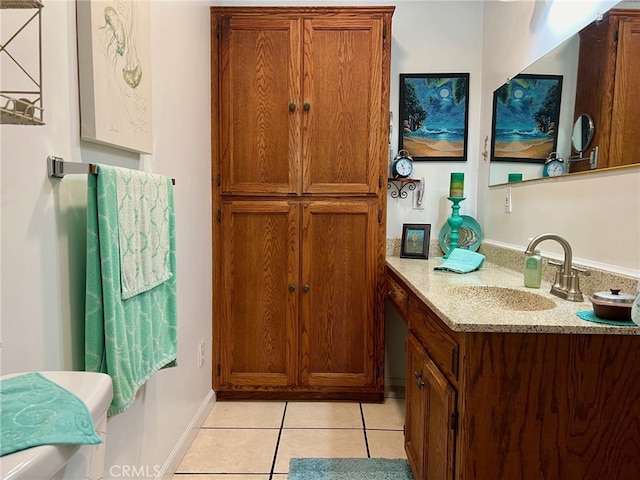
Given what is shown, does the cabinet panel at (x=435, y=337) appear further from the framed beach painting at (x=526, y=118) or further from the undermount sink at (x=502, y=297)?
the framed beach painting at (x=526, y=118)

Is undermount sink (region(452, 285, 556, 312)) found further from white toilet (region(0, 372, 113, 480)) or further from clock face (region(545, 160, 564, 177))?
white toilet (region(0, 372, 113, 480))

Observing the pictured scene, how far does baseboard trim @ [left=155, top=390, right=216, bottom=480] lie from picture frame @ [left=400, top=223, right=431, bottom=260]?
1432 millimetres

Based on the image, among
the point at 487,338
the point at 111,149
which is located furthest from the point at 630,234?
the point at 111,149

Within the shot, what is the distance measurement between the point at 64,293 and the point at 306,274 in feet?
4.78

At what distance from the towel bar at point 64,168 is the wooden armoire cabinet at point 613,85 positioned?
1601mm

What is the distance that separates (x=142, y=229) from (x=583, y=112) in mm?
1652

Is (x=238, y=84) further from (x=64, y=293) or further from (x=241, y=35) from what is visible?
(x=64, y=293)

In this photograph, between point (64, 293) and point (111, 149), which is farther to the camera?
point (111, 149)

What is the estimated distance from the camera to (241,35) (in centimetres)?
229

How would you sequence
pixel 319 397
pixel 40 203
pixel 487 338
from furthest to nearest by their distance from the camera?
pixel 319 397 → pixel 487 338 → pixel 40 203

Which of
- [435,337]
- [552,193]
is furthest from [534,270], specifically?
[435,337]

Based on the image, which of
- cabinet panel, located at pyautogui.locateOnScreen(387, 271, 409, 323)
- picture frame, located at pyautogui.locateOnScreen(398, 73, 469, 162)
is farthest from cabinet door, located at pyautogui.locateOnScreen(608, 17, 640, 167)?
picture frame, located at pyautogui.locateOnScreen(398, 73, 469, 162)

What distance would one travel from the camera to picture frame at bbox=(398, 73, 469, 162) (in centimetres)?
257

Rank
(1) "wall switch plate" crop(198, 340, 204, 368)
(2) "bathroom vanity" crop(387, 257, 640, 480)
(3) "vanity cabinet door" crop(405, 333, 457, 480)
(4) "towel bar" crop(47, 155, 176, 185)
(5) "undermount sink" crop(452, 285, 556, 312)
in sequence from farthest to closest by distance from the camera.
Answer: (1) "wall switch plate" crop(198, 340, 204, 368), (5) "undermount sink" crop(452, 285, 556, 312), (3) "vanity cabinet door" crop(405, 333, 457, 480), (2) "bathroom vanity" crop(387, 257, 640, 480), (4) "towel bar" crop(47, 155, 176, 185)
